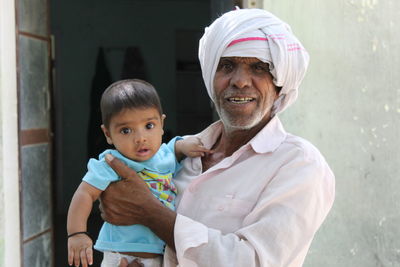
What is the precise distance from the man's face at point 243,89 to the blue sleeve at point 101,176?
0.44 metres

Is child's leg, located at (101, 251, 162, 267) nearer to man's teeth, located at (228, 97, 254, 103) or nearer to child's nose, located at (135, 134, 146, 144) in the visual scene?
child's nose, located at (135, 134, 146, 144)

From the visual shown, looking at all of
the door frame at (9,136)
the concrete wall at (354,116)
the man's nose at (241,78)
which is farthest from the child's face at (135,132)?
the concrete wall at (354,116)

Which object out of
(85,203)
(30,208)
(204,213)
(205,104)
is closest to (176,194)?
(204,213)

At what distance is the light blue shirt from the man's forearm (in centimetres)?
9

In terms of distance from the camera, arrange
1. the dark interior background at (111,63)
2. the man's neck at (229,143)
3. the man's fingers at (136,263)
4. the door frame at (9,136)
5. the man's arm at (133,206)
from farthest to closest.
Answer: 1. the dark interior background at (111,63)
2. the door frame at (9,136)
3. the man's neck at (229,143)
4. the man's fingers at (136,263)
5. the man's arm at (133,206)

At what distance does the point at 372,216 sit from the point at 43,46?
99.6 inches

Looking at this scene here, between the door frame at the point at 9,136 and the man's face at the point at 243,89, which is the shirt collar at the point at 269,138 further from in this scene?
the door frame at the point at 9,136

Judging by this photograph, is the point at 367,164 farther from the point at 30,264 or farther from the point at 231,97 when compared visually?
the point at 30,264

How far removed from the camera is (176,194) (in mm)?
2020

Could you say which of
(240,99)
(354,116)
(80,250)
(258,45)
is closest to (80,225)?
(80,250)

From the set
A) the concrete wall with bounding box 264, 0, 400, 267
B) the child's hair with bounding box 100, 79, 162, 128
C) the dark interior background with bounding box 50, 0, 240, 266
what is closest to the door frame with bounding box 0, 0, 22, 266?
the concrete wall with bounding box 264, 0, 400, 267

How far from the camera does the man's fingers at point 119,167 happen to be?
186 centimetres

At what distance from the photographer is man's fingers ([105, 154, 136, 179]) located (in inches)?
73.2

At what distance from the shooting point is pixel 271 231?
64.9 inches
